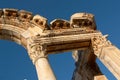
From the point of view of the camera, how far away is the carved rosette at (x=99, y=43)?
15922mm

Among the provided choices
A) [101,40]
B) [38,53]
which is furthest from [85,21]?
[38,53]

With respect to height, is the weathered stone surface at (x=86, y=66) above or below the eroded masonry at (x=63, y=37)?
below

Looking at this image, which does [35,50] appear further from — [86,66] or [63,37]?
[86,66]

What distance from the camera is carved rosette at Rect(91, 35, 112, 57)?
15.9m

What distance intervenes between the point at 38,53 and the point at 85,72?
4358 millimetres

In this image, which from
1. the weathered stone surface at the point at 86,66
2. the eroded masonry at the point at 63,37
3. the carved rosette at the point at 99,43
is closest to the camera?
the eroded masonry at the point at 63,37

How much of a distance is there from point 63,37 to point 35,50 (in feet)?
7.17

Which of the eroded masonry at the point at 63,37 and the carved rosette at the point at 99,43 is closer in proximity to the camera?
the eroded masonry at the point at 63,37

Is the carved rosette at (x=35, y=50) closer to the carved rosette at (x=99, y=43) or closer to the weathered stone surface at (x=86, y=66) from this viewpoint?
the carved rosette at (x=99, y=43)

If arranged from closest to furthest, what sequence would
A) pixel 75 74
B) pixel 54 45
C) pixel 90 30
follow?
pixel 54 45 < pixel 90 30 < pixel 75 74

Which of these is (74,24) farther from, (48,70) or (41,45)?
(48,70)

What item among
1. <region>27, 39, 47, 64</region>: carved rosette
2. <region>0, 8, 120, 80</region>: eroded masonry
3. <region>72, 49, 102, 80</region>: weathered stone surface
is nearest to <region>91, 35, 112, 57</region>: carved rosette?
<region>0, 8, 120, 80</region>: eroded masonry

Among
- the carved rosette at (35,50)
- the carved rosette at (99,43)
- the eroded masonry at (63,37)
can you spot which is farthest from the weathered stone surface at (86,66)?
the carved rosette at (35,50)

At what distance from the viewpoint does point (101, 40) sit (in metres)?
16.3
